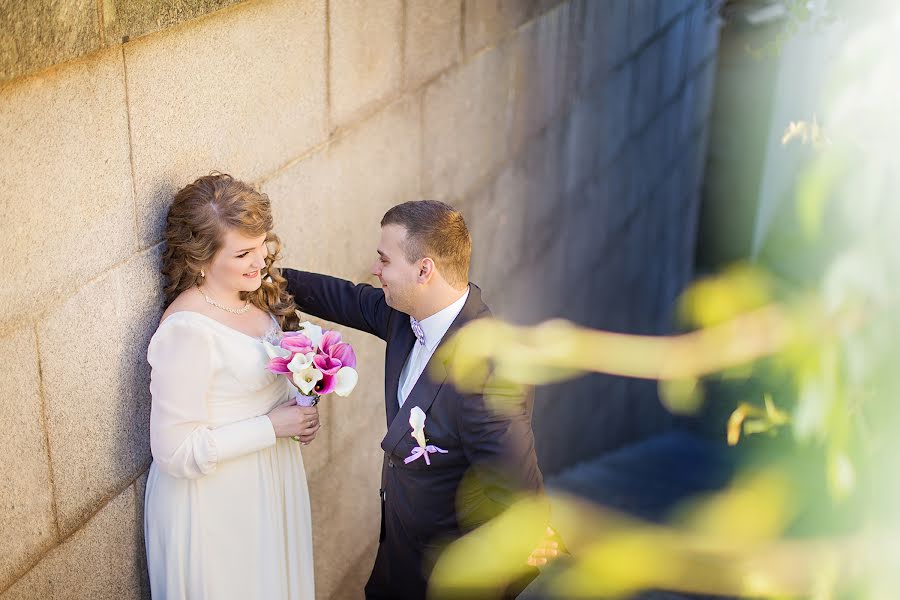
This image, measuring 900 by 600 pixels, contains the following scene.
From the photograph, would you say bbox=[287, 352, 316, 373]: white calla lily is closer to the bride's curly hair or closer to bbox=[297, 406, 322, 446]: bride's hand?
bbox=[297, 406, 322, 446]: bride's hand

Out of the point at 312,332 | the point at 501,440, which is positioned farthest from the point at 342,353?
the point at 501,440

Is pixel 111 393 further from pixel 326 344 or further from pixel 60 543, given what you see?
pixel 326 344

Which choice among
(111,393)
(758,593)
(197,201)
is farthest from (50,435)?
(758,593)

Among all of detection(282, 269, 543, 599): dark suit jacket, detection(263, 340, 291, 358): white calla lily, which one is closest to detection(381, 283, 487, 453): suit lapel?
detection(282, 269, 543, 599): dark suit jacket

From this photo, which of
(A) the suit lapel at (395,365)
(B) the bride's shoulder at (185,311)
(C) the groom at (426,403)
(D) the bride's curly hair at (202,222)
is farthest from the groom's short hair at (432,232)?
(B) the bride's shoulder at (185,311)

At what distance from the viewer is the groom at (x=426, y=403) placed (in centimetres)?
321

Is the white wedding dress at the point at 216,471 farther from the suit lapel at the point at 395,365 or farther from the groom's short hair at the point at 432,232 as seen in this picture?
the groom's short hair at the point at 432,232

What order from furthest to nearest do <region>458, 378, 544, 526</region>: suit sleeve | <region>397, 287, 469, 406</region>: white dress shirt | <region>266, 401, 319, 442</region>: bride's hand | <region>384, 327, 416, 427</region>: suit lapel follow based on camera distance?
1. <region>384, 327, 416, 427</region>: suit lapel
2. <region>397, 287, 469, 406</region>: white dress shirt
3. <region>458, 378, 544, 526</region>: suit sleeve
4. <region>266, 401, 319, 442</region>: bride's hand

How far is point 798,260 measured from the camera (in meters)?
10.4

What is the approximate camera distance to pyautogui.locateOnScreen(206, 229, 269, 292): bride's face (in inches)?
113

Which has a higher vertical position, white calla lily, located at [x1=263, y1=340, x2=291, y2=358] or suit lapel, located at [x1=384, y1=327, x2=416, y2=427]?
white calla lily, located at [x1=263, y1=340, x2=291, y2=358]

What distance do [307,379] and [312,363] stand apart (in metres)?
0.05

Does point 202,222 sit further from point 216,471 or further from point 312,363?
point 216,471

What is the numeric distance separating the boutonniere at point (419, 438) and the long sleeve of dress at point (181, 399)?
2.33 feet
